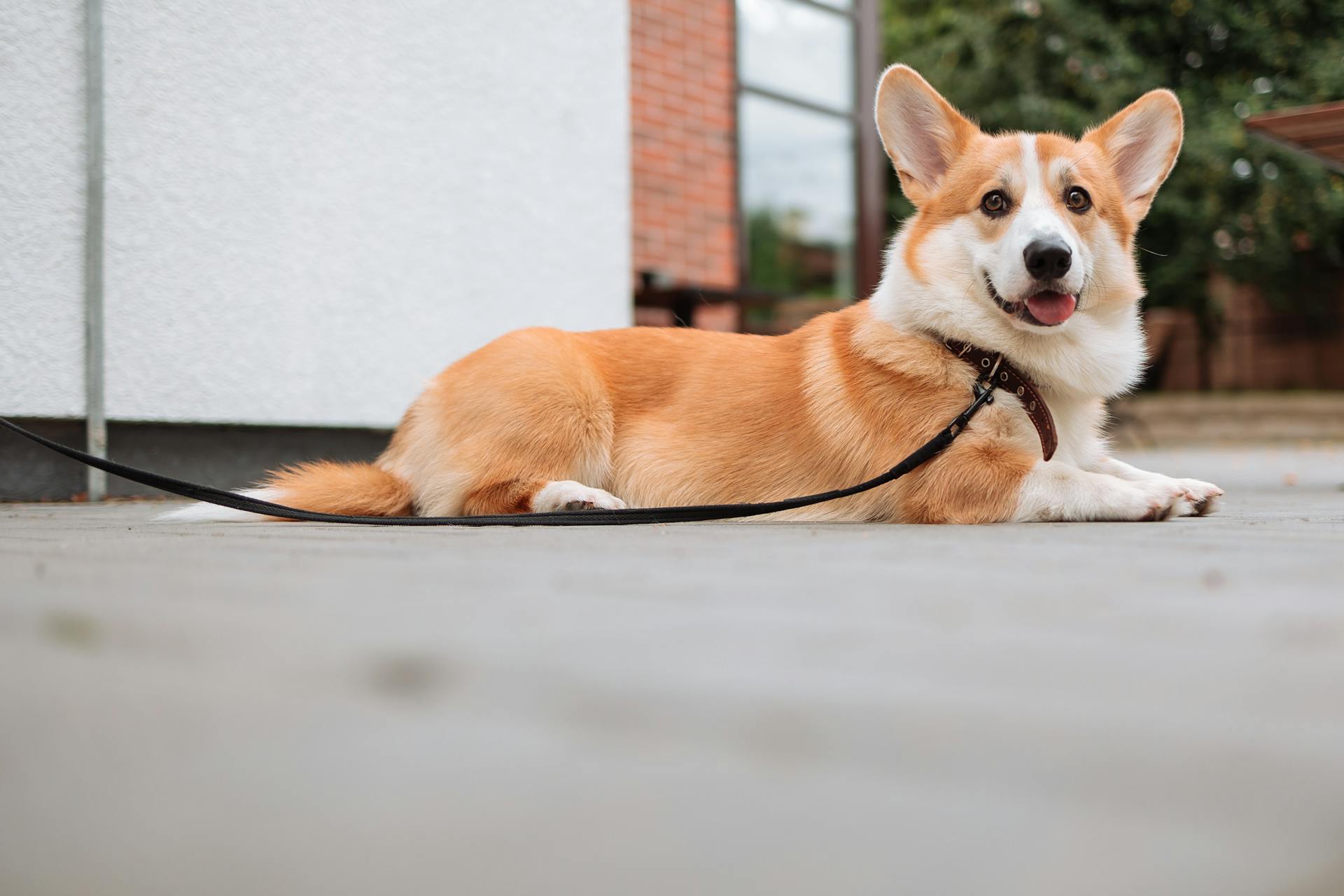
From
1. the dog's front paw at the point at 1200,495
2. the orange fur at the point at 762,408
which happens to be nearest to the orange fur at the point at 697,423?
the orange fur at the point at 762,408

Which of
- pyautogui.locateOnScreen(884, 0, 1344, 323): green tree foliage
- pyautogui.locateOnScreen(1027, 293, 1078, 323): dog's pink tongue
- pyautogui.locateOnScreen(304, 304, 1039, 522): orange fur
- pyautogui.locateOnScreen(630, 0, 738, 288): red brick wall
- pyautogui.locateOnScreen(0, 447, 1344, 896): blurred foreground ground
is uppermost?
pyautogui.locateOnScreen(884, 0, 1344, 323): green tree foliage

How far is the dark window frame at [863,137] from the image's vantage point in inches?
293

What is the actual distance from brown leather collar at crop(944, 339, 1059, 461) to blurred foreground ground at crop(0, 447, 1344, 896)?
1.52 m

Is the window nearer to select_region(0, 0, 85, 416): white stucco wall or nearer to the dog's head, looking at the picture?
the dog's head

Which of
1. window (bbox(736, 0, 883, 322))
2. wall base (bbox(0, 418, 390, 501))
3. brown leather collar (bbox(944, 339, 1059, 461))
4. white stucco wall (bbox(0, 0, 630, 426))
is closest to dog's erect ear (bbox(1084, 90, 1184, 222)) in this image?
brown leather collar (bbox(944, 339, 1059, 461))

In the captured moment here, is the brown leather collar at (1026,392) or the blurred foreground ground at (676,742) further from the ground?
the brown leather collar at (1026,392)

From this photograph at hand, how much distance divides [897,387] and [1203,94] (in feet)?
44.1

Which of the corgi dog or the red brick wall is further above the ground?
the red brick wall

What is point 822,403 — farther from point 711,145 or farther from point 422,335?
point 711,145

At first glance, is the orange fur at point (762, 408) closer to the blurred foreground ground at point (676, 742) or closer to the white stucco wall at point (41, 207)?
the white stucco wall at point (41, 207)

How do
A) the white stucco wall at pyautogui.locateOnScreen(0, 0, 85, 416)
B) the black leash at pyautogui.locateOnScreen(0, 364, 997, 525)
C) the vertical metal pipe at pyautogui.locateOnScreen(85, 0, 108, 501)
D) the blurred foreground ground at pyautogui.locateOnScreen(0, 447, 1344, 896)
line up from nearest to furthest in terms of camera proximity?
1. the blurred foreground ground at pyautogui.locateOnScreen(0, 447, 1344, 896)
2. the black leash at pyautogui.locateOnScreen(0, 364, 997, 525)
3. the white stucco wall at pyautogui.locateOnScreen(0, 0, 85, 416)
4. the vertical metal pipe at pyautogui.locateOnScreen(85, 0, 108, 501)

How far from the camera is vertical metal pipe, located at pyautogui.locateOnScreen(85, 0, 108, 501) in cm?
380

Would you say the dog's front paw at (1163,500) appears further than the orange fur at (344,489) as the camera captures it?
No

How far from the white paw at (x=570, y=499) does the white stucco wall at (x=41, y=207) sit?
1.96 metres
